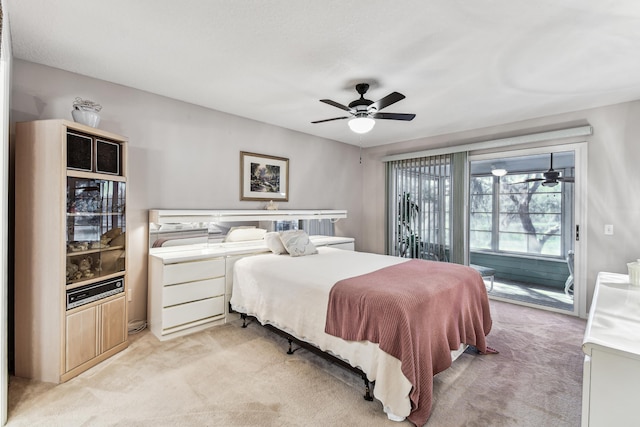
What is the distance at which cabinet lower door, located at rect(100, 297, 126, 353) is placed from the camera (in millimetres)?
2527

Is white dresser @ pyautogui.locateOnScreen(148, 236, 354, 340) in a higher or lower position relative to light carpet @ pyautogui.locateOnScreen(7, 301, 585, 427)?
higher

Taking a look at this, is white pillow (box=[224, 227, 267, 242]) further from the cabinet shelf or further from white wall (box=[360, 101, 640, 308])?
white wall (box=[360, 101, 640, 308])

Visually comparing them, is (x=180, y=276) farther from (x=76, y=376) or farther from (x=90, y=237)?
(x=76, y=376)

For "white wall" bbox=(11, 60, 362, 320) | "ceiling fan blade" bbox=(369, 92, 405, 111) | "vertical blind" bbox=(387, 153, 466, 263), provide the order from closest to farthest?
"ceiling fan blade" bbox=(369, 92, 405, 111) < "white wall" bbox=(11, 60, 362, 320) < "vertical blind" bbox=(387, 153, 466, 263)

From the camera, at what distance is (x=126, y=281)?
2.73 metres

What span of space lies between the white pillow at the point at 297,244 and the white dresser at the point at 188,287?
0.45m

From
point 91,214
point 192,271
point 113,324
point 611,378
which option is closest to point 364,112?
point 192,271

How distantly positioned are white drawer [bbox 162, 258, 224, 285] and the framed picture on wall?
1.15 metres

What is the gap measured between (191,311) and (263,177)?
2.02 m

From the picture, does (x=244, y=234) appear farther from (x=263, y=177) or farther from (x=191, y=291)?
(x=191, y=291)

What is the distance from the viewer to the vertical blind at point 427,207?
4559 millimetres

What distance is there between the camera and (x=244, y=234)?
396 centimetres

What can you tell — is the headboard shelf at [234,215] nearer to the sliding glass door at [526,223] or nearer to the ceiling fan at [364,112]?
the ceiling fan at [364,112]

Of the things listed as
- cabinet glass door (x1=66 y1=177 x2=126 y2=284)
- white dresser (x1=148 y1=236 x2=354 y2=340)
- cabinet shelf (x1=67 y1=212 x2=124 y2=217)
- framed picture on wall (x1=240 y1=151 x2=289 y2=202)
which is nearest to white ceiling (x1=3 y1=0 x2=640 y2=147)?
framed picture on wall (x1=240 y1=151 x2=289 y2=202)
